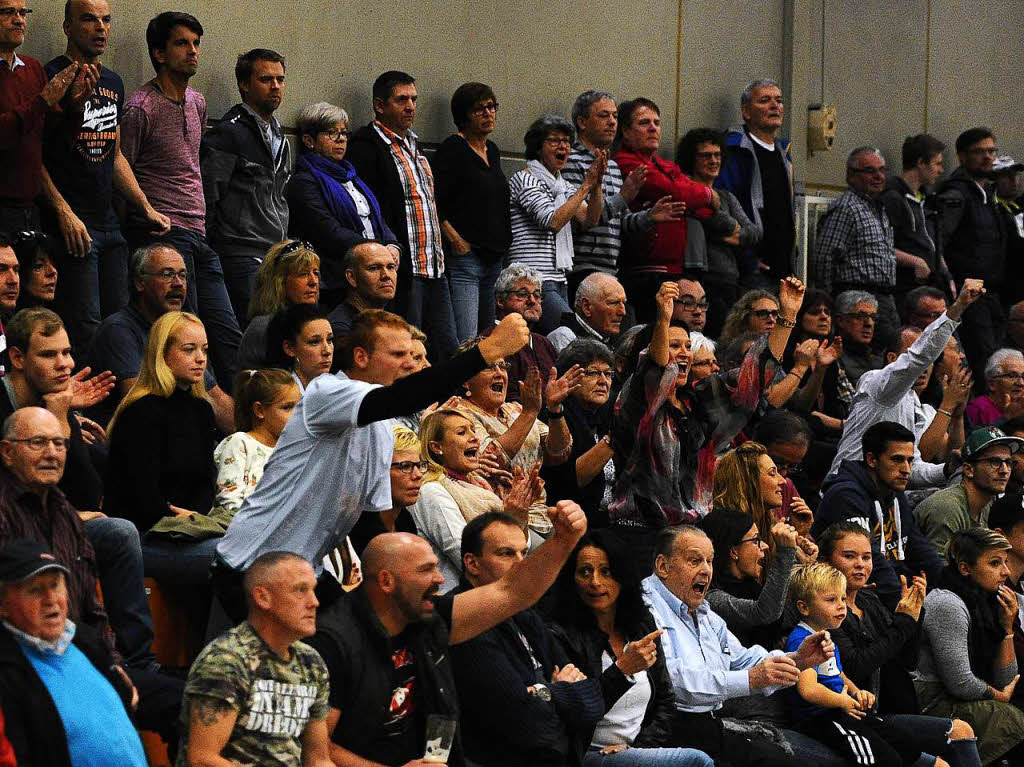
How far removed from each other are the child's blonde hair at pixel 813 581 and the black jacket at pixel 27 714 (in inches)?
132

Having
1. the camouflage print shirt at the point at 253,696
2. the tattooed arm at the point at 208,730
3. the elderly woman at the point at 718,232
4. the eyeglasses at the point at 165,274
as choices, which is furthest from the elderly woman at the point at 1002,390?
the tattooed arm at the point at 208,730

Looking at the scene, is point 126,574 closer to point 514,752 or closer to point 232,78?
point 514,752

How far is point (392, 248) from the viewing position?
305 inches

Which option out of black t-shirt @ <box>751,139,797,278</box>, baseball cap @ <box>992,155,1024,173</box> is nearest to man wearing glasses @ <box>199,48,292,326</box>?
black t-shirt @ <box>751,139,797,278</box>

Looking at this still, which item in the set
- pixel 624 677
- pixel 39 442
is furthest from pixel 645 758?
pixel 39 442

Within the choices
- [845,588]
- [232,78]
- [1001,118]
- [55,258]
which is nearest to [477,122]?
[232,78]

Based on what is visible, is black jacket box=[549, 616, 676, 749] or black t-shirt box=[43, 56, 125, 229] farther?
black t-shirt box=[43, 56, 125, 229]

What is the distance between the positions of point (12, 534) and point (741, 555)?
305 centimetres

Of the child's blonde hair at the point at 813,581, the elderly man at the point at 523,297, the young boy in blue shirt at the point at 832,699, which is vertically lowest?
the young boy in blue shirt at the point at 832,699

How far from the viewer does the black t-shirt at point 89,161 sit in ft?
23.9

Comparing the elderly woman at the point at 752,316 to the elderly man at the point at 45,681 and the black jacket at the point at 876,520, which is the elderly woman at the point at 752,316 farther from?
the elderly man at the point at 45,681

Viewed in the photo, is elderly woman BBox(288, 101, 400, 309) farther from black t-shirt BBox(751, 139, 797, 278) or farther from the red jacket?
black t-shirt BBox(751, 139, 797, 278)

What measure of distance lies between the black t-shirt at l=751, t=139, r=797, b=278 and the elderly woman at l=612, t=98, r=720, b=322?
0.80m

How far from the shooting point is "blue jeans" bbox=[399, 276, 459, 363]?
28.8 ft
